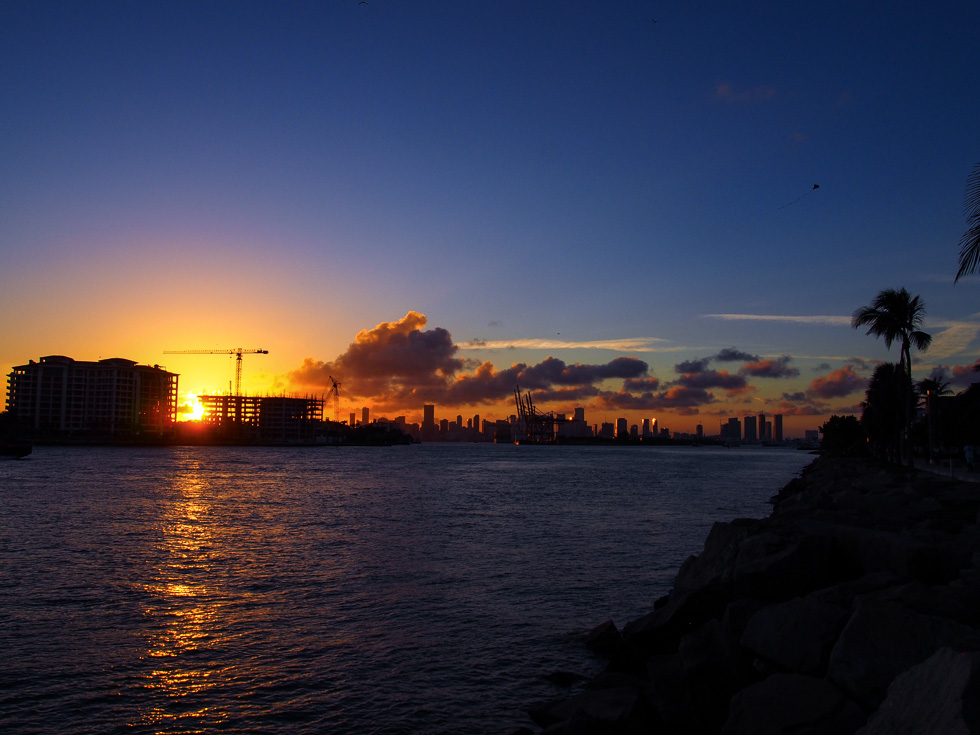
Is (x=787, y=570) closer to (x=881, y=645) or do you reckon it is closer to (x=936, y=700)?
(x=881, y=645)

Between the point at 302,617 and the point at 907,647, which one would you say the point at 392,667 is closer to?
the point at 302,617

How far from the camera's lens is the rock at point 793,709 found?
552 centimetres

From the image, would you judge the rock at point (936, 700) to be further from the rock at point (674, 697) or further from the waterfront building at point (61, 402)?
the waterfront building at point (61, 402)

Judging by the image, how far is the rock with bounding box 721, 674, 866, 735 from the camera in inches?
217

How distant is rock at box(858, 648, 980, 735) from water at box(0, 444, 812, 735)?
5279 millimetres

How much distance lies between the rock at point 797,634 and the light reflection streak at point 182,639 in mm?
6569

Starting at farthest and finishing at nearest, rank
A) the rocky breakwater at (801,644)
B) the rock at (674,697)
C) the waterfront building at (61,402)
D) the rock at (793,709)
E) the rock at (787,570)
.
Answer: the waterfront building at (61,402)
the rock at (787,570)
the rock at (674,697)
the rock at (793,709)
the rocky breakwater at (801,644)

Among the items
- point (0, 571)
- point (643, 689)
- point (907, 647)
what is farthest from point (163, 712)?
point (0, 571)

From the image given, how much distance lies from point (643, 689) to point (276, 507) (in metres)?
30.3

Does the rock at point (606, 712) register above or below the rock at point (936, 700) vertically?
below

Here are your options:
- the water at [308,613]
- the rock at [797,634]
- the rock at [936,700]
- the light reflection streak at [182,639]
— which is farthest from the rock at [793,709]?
the light reflection streak at [182,639]

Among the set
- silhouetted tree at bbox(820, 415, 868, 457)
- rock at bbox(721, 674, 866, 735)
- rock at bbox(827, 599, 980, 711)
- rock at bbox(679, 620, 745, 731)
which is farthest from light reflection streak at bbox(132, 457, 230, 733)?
silhouetted tree at bbox(820, 415, 868, 457)

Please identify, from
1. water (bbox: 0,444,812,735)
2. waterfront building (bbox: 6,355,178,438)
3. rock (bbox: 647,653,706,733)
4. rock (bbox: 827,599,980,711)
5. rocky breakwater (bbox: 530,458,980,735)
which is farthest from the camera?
waterfront building (bbox: 6,355,178,438)

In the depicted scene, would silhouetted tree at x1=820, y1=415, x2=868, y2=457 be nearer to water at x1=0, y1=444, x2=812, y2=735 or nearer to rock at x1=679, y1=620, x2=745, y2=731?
water at x1=0, y1=444, x2=812, y2=735
